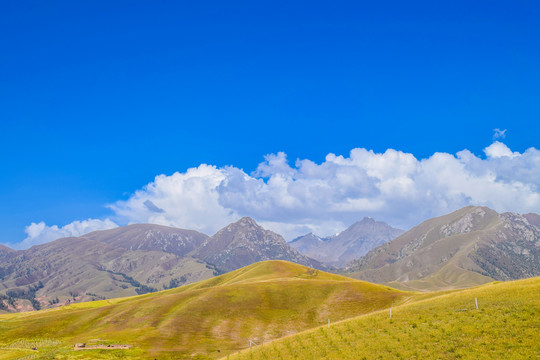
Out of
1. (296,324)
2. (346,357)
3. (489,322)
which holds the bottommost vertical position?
(296,324)

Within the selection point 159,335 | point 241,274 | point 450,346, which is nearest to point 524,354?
point 450,346

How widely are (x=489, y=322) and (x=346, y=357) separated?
14562 mm

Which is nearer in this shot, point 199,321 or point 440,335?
point 440,335

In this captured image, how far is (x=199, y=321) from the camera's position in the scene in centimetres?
9794

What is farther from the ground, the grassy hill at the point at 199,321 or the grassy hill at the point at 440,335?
the grassy hill at the point at 440,335

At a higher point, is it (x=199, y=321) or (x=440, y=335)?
(x=440, y=335)

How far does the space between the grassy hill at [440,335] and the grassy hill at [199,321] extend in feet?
106

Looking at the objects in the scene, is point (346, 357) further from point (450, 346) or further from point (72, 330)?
point (72, 330)

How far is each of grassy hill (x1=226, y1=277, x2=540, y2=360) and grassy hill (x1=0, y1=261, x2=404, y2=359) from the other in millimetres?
32331

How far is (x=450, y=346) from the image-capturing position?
1286 inches

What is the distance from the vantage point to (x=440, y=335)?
1398 inches

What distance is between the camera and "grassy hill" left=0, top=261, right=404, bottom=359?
2911 inches

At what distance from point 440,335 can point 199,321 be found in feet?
248

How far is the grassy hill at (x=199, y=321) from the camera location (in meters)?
A: 73.9
